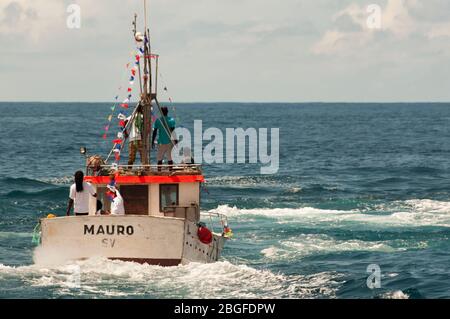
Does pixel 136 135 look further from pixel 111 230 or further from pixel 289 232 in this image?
pixel 289 232

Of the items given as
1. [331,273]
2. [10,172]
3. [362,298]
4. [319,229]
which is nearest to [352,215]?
[319,229]

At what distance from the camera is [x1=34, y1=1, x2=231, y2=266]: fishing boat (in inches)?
1110

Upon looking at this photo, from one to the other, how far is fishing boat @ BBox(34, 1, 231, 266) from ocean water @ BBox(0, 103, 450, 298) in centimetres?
47

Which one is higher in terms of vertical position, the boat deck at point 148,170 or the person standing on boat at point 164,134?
the person standing on boat at point 164,134

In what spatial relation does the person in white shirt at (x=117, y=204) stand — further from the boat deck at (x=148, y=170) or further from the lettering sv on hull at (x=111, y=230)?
the boat deck at (x=148, y=170)

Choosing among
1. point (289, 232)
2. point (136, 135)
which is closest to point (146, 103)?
point (136, 135)

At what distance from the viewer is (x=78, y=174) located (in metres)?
27.9

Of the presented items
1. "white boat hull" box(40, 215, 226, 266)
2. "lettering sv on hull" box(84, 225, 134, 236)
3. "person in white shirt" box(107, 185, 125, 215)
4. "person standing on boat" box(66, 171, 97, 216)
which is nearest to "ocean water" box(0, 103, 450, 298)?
"white boat hull" box(40, 215, 226, 266)

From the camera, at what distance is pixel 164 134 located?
102 ft

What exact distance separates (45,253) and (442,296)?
11.5 meters

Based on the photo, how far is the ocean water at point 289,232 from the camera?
27.8m

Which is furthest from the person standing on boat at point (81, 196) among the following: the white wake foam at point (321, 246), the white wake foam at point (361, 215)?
the white wake foam at point (361, 215)

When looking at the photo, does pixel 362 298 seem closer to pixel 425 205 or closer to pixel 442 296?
pixel 442 296

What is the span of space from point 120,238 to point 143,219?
0.88m
